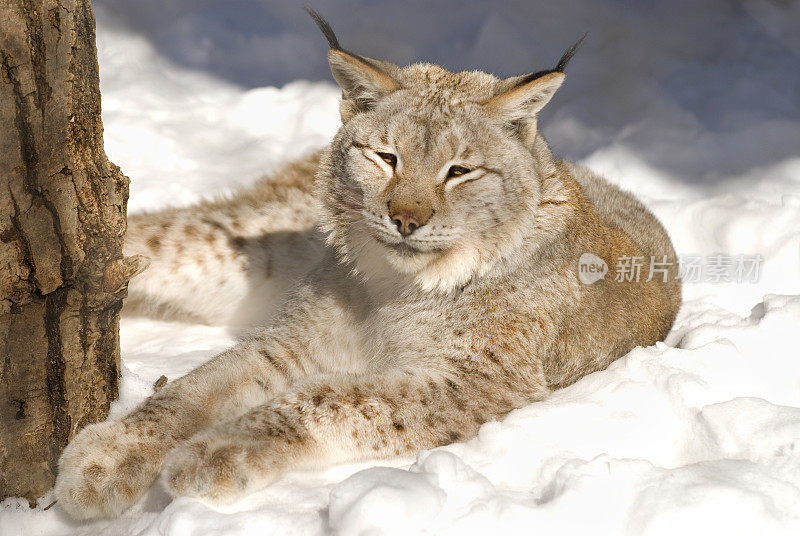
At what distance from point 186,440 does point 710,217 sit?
3370 millimetres

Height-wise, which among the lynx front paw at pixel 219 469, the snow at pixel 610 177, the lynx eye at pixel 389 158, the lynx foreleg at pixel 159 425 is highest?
the lynx eye at pixel 389 158

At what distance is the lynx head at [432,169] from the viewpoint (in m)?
2.79

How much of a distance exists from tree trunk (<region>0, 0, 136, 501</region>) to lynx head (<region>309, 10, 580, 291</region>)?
83 centimetres

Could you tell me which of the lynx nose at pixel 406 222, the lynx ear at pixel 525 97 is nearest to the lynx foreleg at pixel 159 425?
the lynx nose at pixel 406 222

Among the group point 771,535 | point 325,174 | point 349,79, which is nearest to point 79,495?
point 325,174

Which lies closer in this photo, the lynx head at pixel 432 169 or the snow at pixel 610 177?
the snow at pixel 610 177

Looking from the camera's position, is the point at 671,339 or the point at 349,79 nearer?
the point at 349,79

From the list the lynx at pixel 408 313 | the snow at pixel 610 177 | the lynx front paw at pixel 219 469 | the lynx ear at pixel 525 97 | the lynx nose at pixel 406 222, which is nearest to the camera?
the snow at pixel 610 177

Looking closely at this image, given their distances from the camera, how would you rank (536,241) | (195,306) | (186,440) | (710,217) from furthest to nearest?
(710,217)
(195,306)
(536,241)
(186,440)

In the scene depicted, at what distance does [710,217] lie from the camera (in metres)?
4.73

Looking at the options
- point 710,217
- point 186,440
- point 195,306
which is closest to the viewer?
point 186,440

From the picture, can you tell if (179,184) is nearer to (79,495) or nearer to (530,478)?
(79,495)

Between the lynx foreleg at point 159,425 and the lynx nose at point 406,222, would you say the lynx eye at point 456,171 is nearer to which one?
the lynx nose at point 406,222

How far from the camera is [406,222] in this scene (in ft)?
8.82
